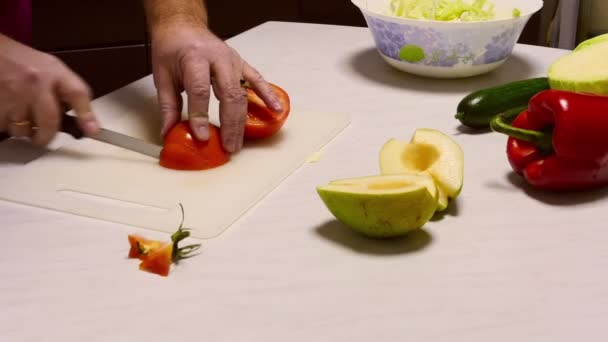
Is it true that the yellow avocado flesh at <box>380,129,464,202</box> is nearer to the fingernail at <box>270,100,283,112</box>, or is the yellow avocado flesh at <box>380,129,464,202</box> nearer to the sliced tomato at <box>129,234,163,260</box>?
the fingernail at <box>270,100,283,112</box>

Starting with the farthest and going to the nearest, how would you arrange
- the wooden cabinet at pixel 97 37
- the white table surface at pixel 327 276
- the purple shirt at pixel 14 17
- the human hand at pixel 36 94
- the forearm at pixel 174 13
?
the wooden cabinet at pixel 97 37
the purple shirt at pixel 14 17
the forearm at pixel 174 13
the human hand at pixel 36 94
the white table surface at pixel 327 276

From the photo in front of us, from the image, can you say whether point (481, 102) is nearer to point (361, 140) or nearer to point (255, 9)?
point (361, 140)

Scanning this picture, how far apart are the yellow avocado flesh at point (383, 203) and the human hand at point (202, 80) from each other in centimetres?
30

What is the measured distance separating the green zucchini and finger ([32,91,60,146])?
636mm

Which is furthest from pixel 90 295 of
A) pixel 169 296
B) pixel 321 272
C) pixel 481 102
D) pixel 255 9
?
pixel 255 9

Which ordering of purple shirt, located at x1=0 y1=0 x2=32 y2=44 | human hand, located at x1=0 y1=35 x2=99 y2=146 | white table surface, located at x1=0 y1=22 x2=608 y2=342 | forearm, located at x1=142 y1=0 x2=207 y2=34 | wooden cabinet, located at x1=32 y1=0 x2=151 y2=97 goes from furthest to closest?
wooden cabinet, located at x1=32 y1=0 x2=151 y2=97
purple shirt, located at x1=0 y1=0 x2=32 y2=44
forearm, located at x1=142 y1=0 x2=207 y2=34
human hand, located at x1=0 y1=35 x2=99 y2=146
white table surface, located at x1=0 y1=22 x2=608 y2=342

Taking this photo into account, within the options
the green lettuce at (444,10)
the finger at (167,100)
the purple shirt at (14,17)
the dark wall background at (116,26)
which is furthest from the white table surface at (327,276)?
the dark wall background at (116,26)

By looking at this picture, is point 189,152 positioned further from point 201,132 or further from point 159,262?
point 159,262

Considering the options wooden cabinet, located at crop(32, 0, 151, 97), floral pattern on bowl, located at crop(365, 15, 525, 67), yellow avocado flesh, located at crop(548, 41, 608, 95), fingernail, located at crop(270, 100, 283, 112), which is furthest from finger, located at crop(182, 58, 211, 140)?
wooden cabinet, located at crop(32, 0, 151, 97)

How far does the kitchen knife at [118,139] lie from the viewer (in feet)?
3.73

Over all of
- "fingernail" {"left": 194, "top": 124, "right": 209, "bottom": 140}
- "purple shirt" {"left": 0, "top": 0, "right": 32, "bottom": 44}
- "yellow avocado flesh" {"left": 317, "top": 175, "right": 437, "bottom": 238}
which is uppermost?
"yellow avocado flesh" {"left": 317, "top": 175, "right": 437, "bottom": 238}

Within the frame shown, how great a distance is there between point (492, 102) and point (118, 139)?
61 centimetres

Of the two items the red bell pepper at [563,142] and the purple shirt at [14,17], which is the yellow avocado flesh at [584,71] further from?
the purple shirt at [14,17]

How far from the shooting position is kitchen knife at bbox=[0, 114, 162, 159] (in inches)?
44.8
